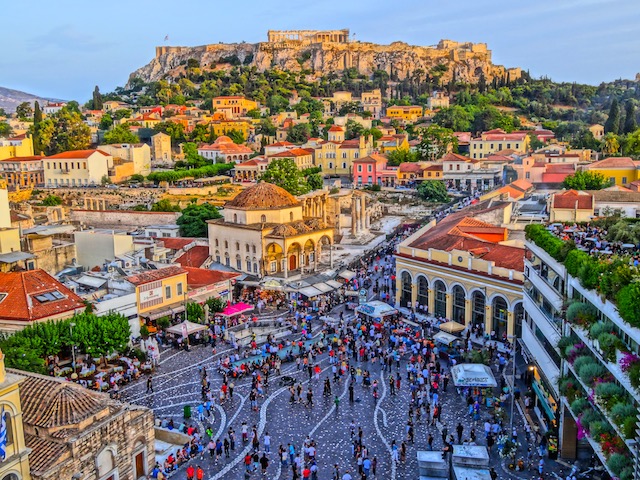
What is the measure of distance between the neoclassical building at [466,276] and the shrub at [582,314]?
11086mm

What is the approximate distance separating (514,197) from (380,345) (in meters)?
24.6

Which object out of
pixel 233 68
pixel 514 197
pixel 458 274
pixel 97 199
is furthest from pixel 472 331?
pixel 233 68

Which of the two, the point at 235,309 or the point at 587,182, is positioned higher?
the point at 587,182

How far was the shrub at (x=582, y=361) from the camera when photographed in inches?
682

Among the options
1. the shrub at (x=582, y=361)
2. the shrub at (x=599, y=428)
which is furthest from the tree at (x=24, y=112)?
the shrub at (x=599, y=428)

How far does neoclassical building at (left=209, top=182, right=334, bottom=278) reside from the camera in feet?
141

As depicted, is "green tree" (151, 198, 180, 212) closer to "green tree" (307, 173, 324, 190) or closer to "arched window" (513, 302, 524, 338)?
"green tree" (307, 173, 324, 190)

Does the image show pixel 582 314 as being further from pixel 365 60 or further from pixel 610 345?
pixel 365 60

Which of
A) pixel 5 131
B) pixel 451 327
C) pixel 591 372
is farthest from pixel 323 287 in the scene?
pixel 5 131

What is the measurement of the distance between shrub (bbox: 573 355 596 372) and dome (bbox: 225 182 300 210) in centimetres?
2858

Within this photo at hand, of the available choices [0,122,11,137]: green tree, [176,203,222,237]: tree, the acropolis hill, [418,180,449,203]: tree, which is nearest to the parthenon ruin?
the acropolis hill

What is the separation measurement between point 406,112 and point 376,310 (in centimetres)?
9101

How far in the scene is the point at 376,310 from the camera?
32656 mm

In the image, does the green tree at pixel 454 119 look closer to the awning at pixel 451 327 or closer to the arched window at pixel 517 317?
the awning at pixel 451 327
